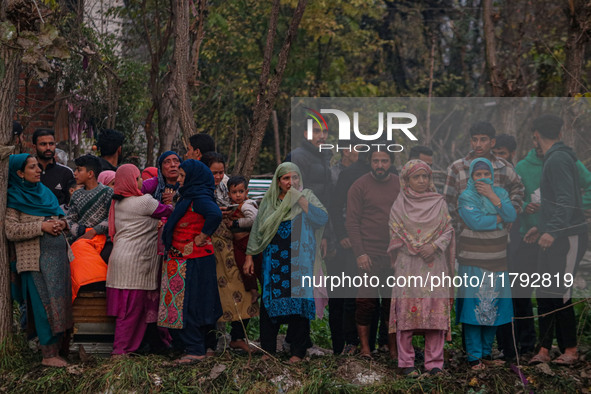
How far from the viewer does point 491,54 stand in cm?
981

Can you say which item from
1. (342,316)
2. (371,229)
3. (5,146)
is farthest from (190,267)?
(5,146)

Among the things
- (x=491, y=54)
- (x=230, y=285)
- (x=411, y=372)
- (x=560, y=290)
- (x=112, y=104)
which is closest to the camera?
(x=411, y=372)

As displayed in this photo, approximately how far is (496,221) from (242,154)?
8.80 feet

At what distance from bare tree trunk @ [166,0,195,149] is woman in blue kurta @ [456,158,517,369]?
2856 mm

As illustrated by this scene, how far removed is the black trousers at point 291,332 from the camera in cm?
562

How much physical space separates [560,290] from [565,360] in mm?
533

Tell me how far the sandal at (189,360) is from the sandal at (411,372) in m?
1.50

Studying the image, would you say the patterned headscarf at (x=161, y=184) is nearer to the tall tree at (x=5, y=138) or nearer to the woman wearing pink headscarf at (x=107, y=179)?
the woman wearing pink headscarf at (x=107, y=179)

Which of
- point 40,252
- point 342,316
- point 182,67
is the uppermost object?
point 182,67

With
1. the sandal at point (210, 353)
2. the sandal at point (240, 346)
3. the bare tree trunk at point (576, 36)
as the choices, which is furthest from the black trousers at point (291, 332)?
the bare tree trunk at point (576, 36)

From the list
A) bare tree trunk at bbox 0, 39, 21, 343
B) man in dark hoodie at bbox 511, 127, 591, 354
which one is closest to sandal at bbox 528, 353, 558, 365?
man in dark hoodie at bbox 511, 127, 591, 354

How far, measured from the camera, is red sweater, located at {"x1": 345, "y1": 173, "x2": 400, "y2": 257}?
5.83m

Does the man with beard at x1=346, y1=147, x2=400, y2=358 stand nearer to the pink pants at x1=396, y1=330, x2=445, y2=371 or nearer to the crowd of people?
the crowd of people

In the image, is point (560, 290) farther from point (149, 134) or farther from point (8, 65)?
point (149, 134)
